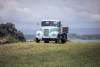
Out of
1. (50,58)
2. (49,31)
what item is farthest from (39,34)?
(50,58)

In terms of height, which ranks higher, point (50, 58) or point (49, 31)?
point (49, 31)

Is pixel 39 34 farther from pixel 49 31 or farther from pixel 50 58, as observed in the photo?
pixel 50 58

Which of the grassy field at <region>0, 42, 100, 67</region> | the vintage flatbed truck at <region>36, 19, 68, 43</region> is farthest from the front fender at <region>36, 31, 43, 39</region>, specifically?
the grassy field at <region>0, 42, 100, 67</region>

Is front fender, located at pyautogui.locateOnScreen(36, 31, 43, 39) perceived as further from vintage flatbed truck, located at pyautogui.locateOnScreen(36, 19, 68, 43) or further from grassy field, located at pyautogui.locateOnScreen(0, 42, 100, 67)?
grassy field, located at pyautogui.locateOnScreen(0, 42, 100, 67)

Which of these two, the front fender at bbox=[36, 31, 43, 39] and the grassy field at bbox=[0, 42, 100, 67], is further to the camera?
the front fender at bbox=[36, 31, 43, 39]

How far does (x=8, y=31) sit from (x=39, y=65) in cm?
4547

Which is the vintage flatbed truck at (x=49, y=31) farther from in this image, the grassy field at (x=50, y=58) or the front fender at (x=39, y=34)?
the grassy field at (x=50, y=58)

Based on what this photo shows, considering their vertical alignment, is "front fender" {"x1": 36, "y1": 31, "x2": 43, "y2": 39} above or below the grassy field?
above

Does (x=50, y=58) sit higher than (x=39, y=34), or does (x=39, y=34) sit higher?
(x=39, y=34)

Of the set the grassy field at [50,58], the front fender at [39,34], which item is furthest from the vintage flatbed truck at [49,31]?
the grassy field at [50,58]

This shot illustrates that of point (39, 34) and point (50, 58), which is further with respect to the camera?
point (39, 34)

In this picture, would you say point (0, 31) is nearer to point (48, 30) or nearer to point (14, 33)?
point (14, 33)

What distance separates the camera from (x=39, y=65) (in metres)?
8.18

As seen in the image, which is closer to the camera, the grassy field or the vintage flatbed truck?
the grassy field
